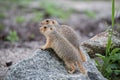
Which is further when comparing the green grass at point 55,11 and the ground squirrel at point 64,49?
the green grass at point 55,11

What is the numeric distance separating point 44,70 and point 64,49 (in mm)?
479

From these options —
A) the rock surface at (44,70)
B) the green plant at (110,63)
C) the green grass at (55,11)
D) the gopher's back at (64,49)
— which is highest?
the gopher's back at (64,49)

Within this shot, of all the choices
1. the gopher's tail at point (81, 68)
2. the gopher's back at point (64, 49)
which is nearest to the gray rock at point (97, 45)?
the gopher's back at point (64, 49)

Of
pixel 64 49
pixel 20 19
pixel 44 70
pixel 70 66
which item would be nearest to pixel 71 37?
pixel 64 49

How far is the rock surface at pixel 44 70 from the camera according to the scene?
5.02 meters

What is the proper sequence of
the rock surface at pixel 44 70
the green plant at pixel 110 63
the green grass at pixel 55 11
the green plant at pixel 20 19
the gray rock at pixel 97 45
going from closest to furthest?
1. the rock surface at pixel 44 70
2. the green plant at pixel 110 63
3. the gray rock at pixel 97 45
4. the green plant at pixel 20 19
5. the green grass at pixel 55 11

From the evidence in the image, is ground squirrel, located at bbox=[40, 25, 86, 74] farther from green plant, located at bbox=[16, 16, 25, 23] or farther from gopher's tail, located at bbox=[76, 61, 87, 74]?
green plant, located at bbox=[16, 16, 25, 23]

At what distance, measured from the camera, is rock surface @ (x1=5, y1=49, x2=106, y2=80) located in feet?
16.5

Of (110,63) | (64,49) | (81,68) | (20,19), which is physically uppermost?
(64,49)

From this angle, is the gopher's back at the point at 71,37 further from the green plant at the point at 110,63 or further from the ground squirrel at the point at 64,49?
the green plant at the point at 110,63

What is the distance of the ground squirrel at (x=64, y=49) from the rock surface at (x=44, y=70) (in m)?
0.09

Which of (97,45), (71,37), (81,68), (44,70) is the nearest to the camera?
(44,70)

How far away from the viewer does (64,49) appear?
17.9ft

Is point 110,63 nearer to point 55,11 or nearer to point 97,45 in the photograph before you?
point 97,45
